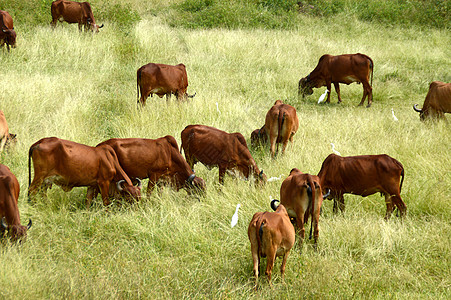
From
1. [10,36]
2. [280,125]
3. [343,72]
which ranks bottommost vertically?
[343,72]

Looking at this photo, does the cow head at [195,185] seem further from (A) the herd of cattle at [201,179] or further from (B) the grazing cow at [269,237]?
(B) the grazing cow at [269,237]

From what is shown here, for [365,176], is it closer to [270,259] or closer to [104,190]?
[270,259]

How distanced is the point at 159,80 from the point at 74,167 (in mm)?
3914

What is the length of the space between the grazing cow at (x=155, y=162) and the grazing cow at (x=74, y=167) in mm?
199

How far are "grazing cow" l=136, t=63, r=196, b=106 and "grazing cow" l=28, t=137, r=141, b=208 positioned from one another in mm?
3482

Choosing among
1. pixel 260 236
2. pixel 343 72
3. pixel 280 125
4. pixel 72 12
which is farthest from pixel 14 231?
pixel 72 12

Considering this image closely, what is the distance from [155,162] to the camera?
5.96 m

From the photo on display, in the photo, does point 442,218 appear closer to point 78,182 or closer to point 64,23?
point 78,182

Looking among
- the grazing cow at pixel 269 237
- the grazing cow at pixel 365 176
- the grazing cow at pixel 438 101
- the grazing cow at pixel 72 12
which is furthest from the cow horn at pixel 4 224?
the grazing cow at pixel 72 12

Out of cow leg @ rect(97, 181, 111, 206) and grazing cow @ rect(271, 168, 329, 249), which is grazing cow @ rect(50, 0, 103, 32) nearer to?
cow leg @ rect(97, 181, 111, 206)

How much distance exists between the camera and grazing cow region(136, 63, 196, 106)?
29.4ft

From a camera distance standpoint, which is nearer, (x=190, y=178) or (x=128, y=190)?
(x=128, y=190)

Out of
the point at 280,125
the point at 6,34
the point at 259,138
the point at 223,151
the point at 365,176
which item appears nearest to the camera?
the point at 365,176

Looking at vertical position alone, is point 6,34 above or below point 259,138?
above
